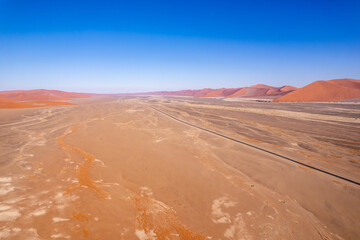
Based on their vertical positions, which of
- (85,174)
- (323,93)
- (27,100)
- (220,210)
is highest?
(323,93)

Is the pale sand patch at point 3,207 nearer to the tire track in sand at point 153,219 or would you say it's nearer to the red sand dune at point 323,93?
the tire track in sand at point 153,219

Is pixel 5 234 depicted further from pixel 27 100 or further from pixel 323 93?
pixel 27 100

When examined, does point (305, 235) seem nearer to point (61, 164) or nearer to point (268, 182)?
point (268, 182)

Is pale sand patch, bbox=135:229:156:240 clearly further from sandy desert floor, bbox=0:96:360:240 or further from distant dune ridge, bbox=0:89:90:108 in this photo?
distant dune ridge, bbox=0:89:90:108

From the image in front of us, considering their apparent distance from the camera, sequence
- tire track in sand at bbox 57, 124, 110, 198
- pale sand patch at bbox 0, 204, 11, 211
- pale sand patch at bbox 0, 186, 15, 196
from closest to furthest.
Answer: pale sand patch at bbox 0, 204, 11, 211
pale sand patch at bbox 0, 186, 15, 196
tire track in sand at bbox 57, 124, 110, 198

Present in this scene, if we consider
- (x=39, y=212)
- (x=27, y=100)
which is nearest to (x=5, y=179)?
(x=39, y=212)

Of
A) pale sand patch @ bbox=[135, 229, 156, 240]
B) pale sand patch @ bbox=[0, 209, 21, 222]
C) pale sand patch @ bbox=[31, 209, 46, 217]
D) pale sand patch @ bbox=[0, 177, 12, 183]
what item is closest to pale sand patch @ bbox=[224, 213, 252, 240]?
pale sand patch @ bbox=[135, 229, 156, 240]

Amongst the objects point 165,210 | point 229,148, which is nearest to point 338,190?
point 229,148
